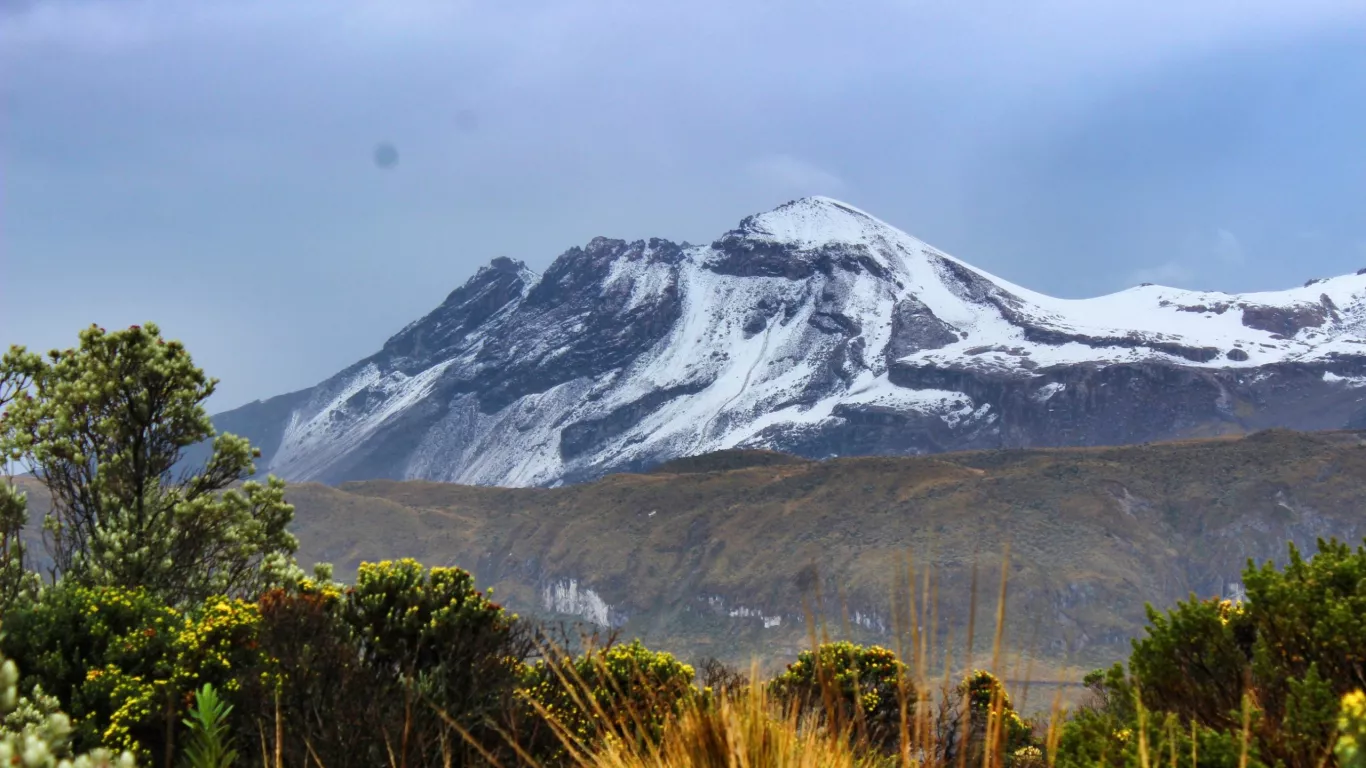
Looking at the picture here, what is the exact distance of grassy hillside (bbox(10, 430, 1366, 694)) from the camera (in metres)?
115

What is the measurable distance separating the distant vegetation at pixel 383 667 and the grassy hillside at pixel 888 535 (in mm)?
89494

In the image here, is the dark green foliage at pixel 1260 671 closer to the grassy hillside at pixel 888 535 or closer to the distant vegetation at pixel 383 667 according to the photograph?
the distant vegetation at pixel 383 667

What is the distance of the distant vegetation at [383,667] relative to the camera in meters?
4.30

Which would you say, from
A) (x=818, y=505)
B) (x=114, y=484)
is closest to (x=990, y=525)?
(x=818, y=505)

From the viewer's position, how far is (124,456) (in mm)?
14758

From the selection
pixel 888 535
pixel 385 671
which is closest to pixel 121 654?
pixel 385 671

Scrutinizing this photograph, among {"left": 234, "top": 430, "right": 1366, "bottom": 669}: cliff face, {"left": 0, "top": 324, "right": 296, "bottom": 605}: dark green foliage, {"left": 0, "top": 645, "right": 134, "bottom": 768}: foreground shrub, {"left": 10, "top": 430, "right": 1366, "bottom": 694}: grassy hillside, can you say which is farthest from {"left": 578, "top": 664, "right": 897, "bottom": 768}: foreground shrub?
{"left": 10, "top": 430, "right": 1366, "bottom": 694}: grassy hillside

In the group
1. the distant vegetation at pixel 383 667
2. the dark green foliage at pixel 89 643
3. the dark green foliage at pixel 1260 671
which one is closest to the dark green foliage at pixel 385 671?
the distant vegetation at pixel 383 667

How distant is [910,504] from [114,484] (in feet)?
410

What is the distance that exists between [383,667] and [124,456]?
7.30 meters

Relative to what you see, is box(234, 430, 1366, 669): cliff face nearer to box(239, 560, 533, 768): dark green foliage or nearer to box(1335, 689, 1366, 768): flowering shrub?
box(239, 560, 533, 768): dark green foliage

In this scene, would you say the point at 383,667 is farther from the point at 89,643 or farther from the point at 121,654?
the point at 89,643

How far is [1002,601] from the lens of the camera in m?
2.87

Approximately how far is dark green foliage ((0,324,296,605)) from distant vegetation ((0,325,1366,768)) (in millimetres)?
36
